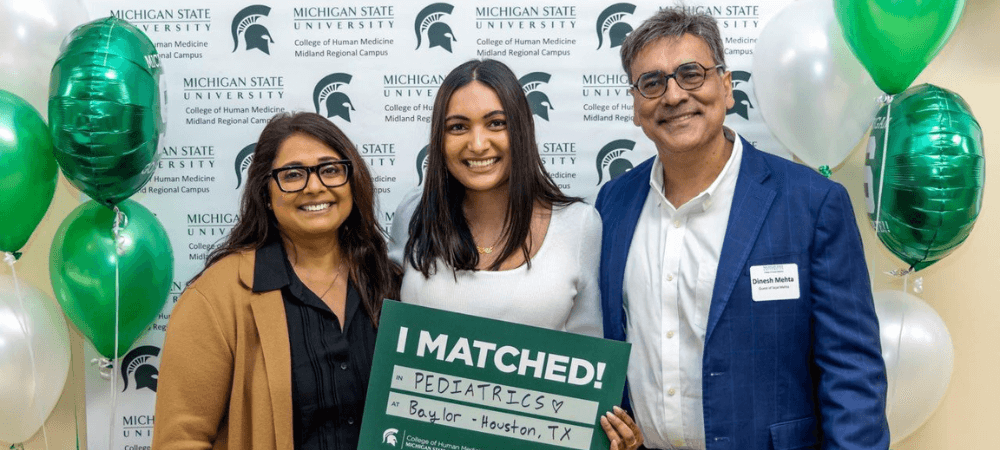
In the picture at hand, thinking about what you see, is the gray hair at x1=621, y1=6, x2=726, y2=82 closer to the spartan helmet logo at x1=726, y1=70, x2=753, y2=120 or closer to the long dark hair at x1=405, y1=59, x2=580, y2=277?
the long dark hair at x1=405, y1=59, x2=580, y2=277

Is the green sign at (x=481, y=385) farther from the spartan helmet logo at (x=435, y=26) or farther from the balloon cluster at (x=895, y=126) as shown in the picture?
the spartan helmet logo at (x=435, y=26)

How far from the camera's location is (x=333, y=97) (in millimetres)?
3031

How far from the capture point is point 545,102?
3.02 m

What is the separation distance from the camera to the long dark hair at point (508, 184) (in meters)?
2.15

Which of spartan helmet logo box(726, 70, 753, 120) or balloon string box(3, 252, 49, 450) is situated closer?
balloon string box(3, 252, 49, 450)

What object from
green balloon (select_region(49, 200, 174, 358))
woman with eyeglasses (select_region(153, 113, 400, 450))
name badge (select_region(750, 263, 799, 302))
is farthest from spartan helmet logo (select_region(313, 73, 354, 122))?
name badge (select_region(750, 263, 799, 302))

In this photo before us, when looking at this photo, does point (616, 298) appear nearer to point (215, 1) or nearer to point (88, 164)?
point (88, 164)

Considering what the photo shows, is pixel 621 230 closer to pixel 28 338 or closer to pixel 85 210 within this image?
pixel 85 210

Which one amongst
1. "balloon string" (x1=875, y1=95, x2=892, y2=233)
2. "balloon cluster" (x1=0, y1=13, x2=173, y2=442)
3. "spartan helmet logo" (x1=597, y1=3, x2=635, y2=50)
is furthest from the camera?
"spartan helmet logo" (x1=597, y1=3, x2=635, y2=50)

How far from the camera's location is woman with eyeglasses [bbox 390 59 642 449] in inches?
83.7

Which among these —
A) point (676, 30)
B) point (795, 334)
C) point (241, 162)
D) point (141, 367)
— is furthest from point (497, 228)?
point (141, 367)

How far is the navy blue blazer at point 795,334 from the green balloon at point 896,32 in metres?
0.56

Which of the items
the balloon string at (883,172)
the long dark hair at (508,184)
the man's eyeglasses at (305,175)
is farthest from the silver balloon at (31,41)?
the balloon string at (883,172)

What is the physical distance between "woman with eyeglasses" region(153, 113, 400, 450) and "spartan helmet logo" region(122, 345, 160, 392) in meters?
1.17
